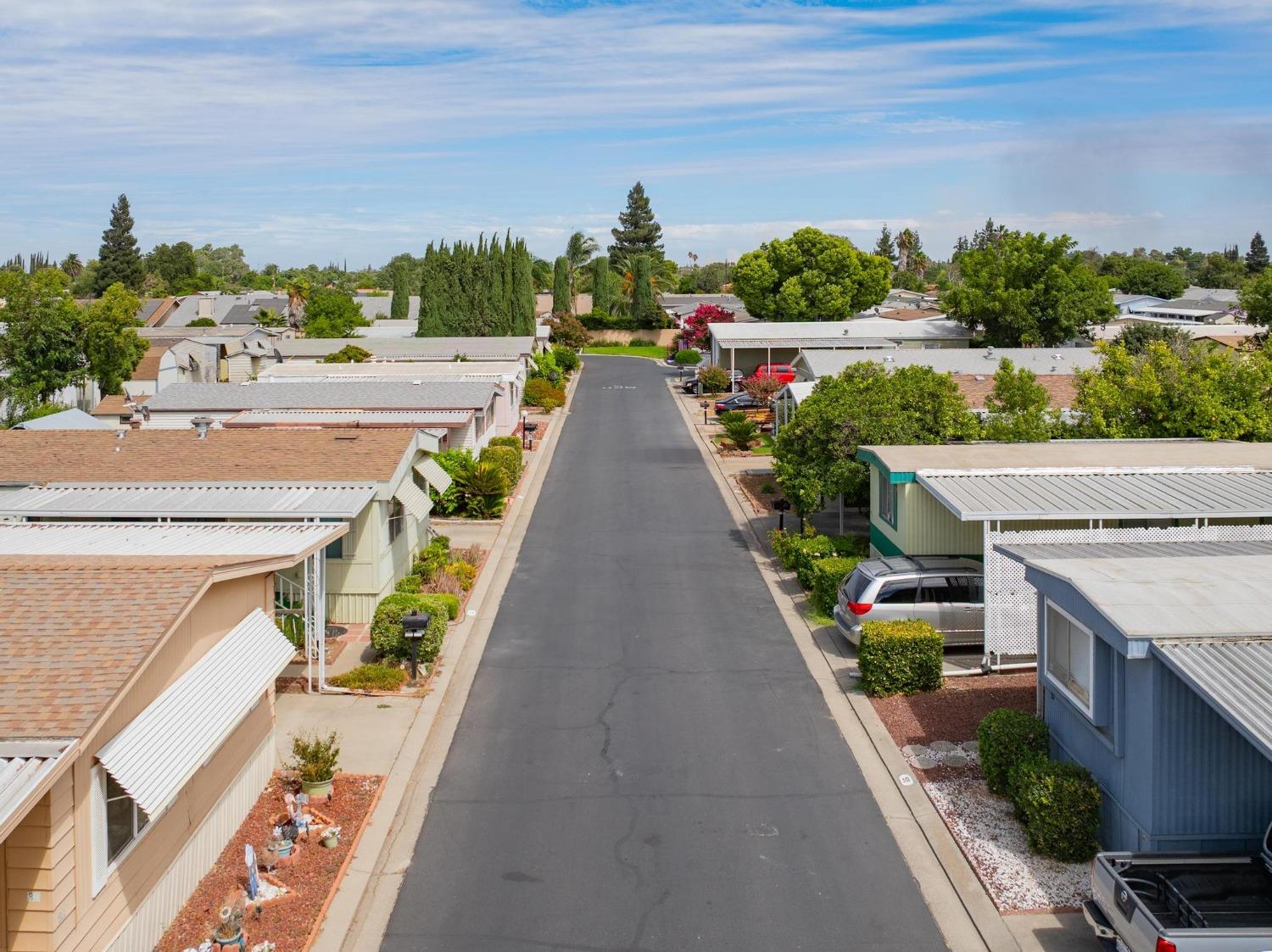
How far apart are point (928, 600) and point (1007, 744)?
5.49 meters

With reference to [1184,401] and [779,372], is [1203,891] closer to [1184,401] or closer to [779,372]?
[1184,401]

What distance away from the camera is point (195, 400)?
35.8 m

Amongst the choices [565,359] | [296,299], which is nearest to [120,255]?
[296,299]

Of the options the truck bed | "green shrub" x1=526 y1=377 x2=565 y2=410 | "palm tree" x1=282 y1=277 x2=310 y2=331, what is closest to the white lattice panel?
the truck bed

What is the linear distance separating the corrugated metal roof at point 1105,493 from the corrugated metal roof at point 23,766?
1368 centimetres

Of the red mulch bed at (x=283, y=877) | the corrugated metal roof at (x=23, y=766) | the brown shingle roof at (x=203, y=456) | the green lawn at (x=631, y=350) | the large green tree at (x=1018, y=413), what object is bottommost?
the red mulch bed at (x=283, y=877)

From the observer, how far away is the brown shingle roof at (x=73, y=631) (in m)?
9.30

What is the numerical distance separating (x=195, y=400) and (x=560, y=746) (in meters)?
24.7

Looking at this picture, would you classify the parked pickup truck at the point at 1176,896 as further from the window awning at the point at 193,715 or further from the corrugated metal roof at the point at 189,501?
the corrugated metal roof at the point at 189,501

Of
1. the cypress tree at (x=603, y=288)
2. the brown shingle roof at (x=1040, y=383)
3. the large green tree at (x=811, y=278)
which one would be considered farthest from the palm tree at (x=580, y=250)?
the brown shingle roof at (x=1040, y=383)

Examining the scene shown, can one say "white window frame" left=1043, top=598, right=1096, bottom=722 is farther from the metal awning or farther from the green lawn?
the green lawn

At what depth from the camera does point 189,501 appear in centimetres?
1988

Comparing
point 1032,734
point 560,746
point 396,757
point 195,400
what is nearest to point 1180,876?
point 1032,734

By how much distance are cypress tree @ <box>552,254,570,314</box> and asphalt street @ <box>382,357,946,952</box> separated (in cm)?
7561
